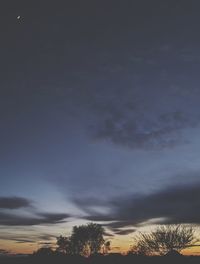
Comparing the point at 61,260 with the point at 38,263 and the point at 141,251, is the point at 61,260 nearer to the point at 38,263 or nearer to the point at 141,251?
the point at 38,263

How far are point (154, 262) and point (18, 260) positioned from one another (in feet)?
68.6

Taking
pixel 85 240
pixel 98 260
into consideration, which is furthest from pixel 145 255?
pixel 85 240

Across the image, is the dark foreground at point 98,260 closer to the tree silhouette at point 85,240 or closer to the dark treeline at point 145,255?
the dark treeline at point 145,255

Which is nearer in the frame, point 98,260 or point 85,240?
point 98,260

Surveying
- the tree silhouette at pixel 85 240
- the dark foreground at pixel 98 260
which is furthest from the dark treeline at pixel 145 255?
the tree silhouette at pixel 85 240

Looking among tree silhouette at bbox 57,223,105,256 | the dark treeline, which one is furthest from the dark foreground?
tree silhouette at bbox 57,223,105,256

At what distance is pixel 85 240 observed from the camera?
107m

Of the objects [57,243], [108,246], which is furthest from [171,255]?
[57,243]

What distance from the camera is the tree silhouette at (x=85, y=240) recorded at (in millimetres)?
105188

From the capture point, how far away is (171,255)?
63.3 meters

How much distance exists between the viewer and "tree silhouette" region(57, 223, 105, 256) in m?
105

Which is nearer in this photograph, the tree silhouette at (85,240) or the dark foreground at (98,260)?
the dark foreground at (98,260)

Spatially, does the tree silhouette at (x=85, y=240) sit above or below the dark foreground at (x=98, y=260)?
above

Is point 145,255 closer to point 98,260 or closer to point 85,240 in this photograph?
→ point 98,260
